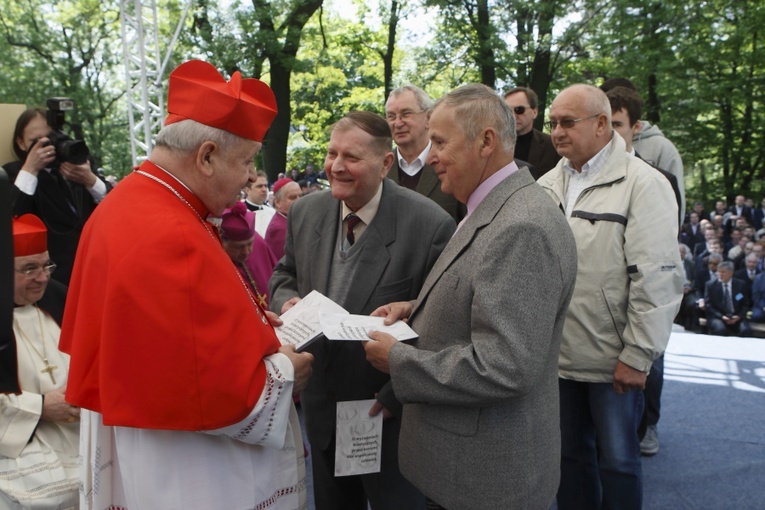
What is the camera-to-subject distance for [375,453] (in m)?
2.32

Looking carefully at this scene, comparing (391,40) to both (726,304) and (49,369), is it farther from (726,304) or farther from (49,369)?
(49,369)

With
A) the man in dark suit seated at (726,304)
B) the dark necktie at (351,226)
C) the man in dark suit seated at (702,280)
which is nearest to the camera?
the dark necktie at (351,226)

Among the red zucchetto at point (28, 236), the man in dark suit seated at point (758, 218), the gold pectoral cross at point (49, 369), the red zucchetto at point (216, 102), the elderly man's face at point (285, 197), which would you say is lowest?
the man in dark suit seated at point (758, 218)

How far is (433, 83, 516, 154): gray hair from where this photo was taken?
184 cm

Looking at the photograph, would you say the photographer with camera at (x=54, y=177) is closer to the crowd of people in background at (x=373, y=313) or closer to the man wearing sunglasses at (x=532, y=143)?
the crowd of people in background at (x=373, y=313)

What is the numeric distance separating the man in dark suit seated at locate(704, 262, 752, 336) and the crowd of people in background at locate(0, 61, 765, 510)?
25.0 ft

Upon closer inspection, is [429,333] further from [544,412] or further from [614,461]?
[614,461]

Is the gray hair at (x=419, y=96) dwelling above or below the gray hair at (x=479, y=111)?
above

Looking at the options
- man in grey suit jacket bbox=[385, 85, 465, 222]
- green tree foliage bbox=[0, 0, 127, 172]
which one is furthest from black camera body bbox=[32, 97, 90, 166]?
green tree foliage bbox=[0, 0, 127, 172]

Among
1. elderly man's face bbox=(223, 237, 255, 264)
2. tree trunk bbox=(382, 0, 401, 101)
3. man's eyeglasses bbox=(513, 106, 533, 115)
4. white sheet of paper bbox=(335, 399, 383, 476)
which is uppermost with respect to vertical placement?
tree trunk bbox=(382, 0, 401, 101)

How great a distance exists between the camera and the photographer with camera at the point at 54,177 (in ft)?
11.6

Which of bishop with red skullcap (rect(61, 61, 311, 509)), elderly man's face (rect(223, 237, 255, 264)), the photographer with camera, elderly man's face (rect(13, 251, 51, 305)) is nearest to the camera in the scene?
bishop with red skullcap (rect(61, 61, 311, 509))

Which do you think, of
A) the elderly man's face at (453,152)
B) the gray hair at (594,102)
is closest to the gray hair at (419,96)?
the gray hair at (594,102)

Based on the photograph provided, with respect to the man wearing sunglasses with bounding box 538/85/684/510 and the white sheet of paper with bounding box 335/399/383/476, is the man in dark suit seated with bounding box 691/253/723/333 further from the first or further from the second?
the white sheet of paper with bounding box 335/399/383/476
